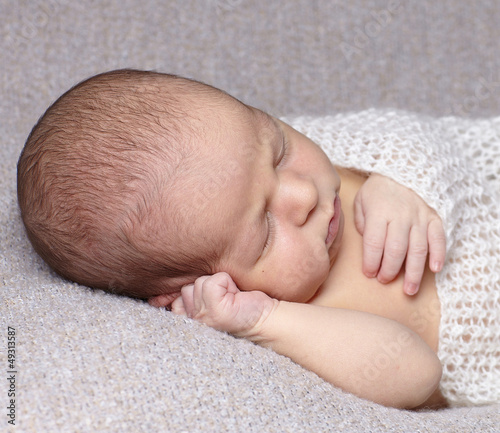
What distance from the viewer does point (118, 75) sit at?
137 centimetres

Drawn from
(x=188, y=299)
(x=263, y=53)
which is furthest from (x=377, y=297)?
(x=263, y=53)

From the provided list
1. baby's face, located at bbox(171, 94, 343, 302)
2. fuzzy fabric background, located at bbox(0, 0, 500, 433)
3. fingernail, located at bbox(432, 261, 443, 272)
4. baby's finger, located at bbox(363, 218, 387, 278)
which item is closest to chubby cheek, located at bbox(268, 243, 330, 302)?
baby's face, located at bbox(171, 94, 343, 302)

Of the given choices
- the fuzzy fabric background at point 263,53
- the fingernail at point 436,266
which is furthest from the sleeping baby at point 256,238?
the fuzzy fabric background at point 263,53

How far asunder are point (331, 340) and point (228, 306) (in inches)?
8.5

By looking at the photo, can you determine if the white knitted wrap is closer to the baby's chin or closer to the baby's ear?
the baby's chin

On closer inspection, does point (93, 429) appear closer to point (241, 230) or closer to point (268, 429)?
point (268, 429)

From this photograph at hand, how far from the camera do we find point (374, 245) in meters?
1.44

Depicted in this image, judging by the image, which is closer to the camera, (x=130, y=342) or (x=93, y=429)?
(x=93, y=429)

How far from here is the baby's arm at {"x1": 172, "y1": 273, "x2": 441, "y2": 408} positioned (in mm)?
1234

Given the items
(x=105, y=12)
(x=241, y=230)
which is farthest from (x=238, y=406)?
(x=105, y=12)

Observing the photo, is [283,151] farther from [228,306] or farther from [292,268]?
[228,306]

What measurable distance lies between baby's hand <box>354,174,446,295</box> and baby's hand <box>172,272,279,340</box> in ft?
0.98

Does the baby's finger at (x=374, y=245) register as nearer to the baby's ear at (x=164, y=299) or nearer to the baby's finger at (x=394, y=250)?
the baby's finger at (x=394, y=250)

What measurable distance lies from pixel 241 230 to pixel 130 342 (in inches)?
12.4
